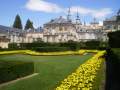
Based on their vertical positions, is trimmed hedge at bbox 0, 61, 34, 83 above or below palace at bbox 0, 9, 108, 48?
below

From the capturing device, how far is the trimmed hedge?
456 inches

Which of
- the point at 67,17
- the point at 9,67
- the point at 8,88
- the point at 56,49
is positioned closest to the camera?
the point at 8,88

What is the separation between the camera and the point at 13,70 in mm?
12430

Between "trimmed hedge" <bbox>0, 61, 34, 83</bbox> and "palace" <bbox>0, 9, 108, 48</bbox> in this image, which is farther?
"palace" <bbox>0, 9, 108, 48</bbox>

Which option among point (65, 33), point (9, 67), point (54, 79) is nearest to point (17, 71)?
point (9, 67)

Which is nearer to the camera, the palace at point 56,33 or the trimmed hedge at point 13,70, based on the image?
the trimmed hedge at point 13,70

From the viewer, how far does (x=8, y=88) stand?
34.7 ft

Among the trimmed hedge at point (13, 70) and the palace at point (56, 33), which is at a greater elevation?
the palace at point (56, 33)

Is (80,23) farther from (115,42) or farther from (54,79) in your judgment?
(54,79)

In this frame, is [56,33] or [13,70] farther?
[56,33]

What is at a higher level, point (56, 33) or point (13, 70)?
point (56, 33)

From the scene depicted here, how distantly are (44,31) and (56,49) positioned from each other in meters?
41.7

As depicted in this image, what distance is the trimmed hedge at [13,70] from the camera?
38.0 feet

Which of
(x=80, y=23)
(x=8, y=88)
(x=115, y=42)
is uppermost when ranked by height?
(x=80, y=23)
